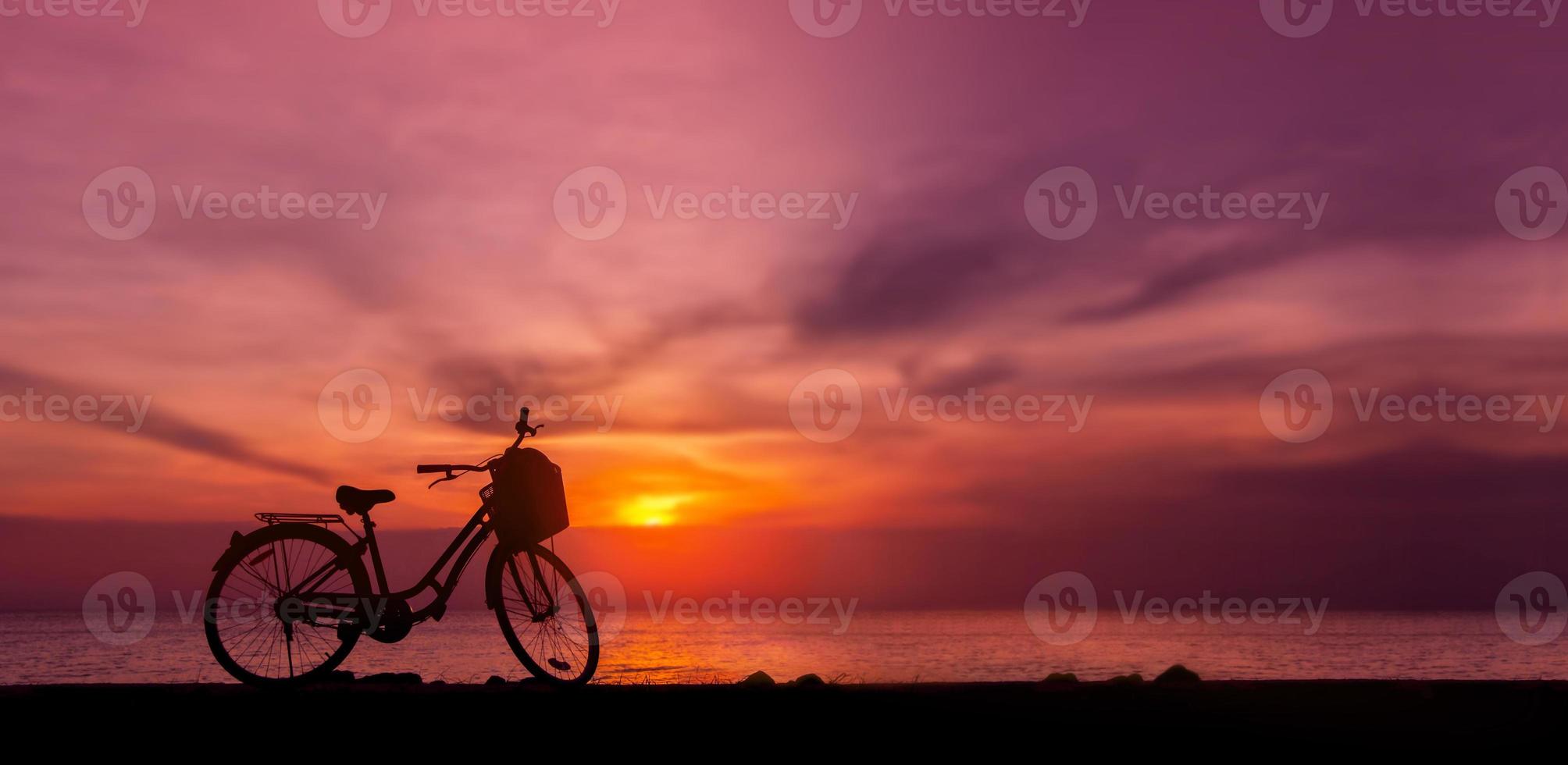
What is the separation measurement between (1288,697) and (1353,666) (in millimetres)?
91357

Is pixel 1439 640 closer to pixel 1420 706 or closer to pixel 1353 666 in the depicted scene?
pixel 1353 666

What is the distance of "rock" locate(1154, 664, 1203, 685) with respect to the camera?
298 inches

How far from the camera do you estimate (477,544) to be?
8484 mm

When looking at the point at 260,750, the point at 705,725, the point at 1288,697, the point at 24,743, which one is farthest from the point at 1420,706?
the point at 24,743

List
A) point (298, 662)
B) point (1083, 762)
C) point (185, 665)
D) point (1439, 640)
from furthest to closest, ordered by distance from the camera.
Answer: point (1439, 640), point (185, 665), point (298, 662), point (1083, 762)

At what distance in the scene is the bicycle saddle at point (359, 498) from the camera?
8214mm

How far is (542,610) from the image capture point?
848 cm

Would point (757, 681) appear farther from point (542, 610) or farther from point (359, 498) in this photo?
point (359, 498)

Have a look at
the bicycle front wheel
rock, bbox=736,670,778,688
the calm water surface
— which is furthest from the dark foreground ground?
the calm water surface

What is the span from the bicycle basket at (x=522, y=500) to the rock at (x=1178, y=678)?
4708mm

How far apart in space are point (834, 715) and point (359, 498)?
4579 millimetres

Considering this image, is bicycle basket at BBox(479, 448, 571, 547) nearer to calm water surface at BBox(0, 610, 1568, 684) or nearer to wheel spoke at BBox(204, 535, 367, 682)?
wheel spoke at BBox(204, 535, 367, 682)

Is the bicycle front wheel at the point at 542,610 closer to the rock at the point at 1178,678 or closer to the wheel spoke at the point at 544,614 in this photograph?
the wheel spoke at the point at 544,614

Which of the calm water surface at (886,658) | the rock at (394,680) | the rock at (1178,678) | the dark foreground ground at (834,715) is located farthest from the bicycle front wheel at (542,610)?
the calm water surface at (886,658)
